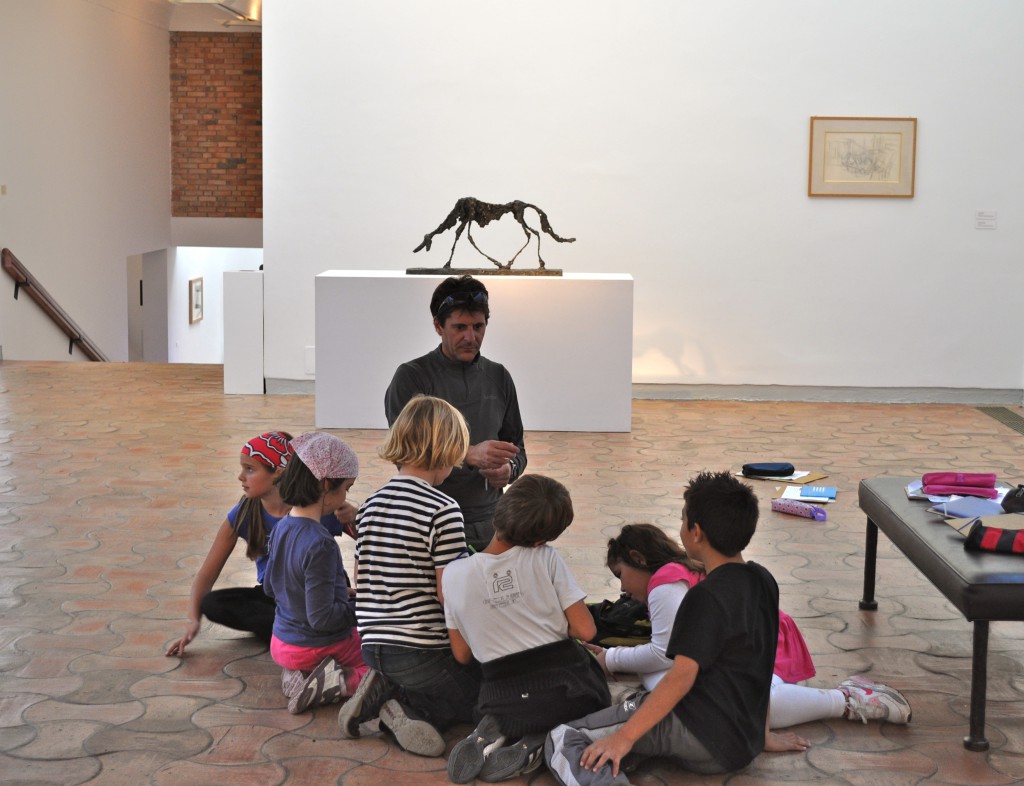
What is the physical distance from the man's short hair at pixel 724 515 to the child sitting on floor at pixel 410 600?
704 millimetres

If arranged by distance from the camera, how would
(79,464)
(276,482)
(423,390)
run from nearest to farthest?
(276,482)
(423,390)
(79,464)

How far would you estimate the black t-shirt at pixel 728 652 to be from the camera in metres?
3.09

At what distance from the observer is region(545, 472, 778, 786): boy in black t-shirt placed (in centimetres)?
307

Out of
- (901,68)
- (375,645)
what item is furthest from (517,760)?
(901,68)

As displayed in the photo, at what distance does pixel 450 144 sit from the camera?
10.4 meters

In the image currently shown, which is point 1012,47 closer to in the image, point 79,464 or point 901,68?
point 901,68

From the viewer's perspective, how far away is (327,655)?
12.4ft

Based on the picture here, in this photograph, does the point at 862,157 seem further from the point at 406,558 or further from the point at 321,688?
the point at 321,688

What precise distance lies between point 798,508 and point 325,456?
335 centimetres

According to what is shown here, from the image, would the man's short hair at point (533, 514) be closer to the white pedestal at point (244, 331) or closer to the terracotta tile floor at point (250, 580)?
→ the terracotta tile floor at point (250, 580)

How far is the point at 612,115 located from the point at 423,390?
6.30 metres

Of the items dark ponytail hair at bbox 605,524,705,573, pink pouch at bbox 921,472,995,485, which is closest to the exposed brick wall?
pink pouch at bbox 921,472,995,485

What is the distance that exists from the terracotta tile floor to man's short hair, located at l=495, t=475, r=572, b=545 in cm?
67

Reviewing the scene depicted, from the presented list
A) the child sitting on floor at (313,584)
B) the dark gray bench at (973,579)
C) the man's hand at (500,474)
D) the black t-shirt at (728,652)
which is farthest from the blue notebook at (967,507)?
the child sitting on floor at (313,584)
